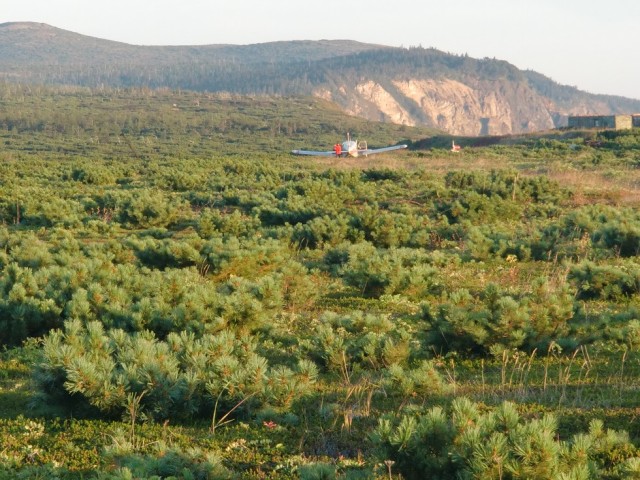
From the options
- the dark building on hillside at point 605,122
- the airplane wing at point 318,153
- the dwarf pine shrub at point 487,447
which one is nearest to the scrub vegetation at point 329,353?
the dwarf pine shrub at point 487,447

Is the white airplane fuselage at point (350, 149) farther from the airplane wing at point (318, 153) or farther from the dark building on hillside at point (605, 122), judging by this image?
the dark building on hillside at point (605, 122)

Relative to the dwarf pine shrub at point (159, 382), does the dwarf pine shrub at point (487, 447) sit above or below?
above

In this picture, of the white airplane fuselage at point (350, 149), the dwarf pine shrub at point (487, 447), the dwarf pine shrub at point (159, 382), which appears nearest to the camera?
the dwarf pine shrub at point (487, 447)

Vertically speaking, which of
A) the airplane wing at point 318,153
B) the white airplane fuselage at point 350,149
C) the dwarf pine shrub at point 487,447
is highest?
the dwarf pine shrub at point 487,447

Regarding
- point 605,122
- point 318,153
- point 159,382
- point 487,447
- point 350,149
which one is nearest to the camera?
point 487,447

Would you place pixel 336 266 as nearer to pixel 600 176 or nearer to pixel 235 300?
pixel 235 300

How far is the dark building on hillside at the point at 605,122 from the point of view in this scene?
2485 inches

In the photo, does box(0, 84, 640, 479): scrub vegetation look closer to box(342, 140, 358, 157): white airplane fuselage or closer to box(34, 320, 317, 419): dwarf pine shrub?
box(34, 320, 317, 419): dwarf pine shrub

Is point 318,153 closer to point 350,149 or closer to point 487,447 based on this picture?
point 350,149

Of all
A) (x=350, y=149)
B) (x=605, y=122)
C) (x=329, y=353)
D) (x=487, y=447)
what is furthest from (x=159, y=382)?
Answer: (x=605, y=122)

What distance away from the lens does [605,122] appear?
211ft

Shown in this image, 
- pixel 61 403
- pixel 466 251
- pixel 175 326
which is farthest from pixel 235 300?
pixel 466 251

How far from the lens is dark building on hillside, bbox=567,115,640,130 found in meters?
63.1

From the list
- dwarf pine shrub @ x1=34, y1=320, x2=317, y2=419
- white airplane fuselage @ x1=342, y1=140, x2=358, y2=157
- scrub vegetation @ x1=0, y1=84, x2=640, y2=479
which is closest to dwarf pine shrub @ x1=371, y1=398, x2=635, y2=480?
scrub vegetation @ x1=0, y1=84, x2=640, y2=479
